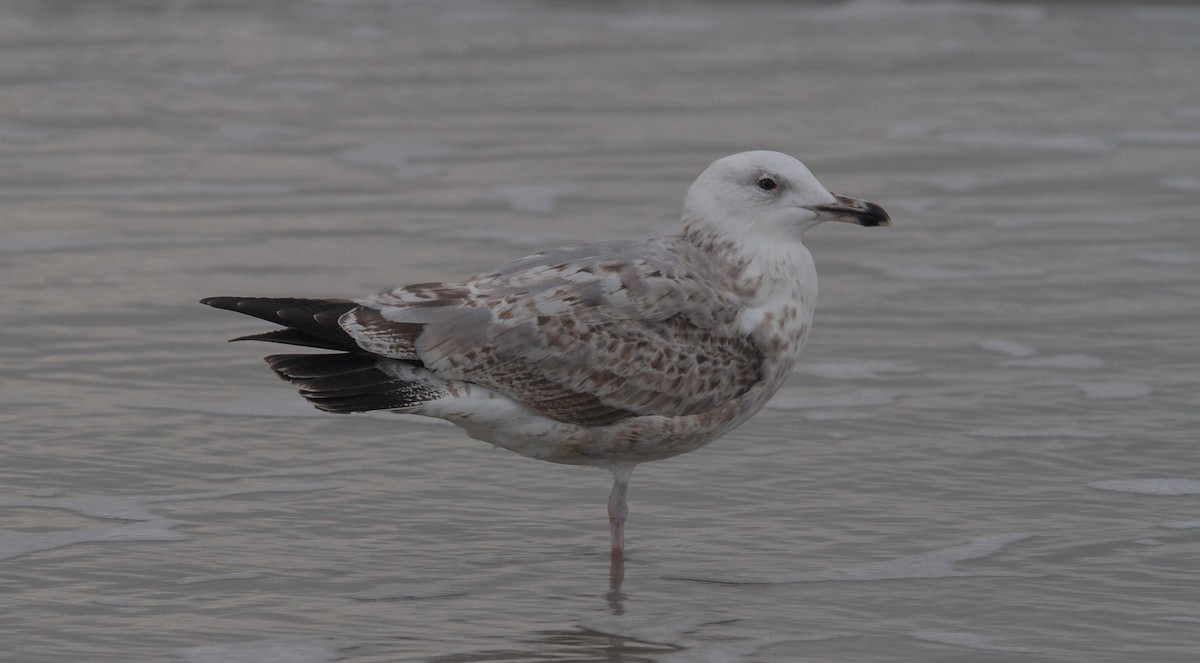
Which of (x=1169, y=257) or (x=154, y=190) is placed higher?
(x=154, y=190)

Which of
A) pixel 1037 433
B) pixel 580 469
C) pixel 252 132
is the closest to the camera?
pixel 580 469

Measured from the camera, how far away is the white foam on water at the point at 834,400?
770 cm

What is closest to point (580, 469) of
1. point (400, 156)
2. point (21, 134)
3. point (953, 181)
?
point (953, 181)

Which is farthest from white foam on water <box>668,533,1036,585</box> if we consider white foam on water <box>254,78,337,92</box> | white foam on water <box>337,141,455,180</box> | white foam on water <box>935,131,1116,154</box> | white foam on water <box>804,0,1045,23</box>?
white foam on water <box>804,0,1045,23</box>

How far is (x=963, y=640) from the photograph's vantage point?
17.9 feet

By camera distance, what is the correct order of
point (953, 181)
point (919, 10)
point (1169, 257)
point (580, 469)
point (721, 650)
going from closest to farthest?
point (721, 650) → point (580, 469) → point (1169, 257) → point (953, 181) → point (919, 10)

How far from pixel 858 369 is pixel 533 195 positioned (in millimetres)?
3312

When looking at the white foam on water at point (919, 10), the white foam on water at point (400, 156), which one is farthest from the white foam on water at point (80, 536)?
the white foam on water at point (919, 10)

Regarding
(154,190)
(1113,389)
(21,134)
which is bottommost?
(1113,389)

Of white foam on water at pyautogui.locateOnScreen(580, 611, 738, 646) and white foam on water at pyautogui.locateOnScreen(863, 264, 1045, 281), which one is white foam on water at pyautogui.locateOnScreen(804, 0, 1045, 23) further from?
white foam on water at pyautogui.locateOnScreen(580, 611, 738, 646)

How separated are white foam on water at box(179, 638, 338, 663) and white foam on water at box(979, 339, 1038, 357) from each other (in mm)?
4007

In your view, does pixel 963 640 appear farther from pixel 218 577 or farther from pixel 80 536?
pixel 80 536

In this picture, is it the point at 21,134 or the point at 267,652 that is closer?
the point at 267,652

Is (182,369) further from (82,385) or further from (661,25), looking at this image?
(661,25)
